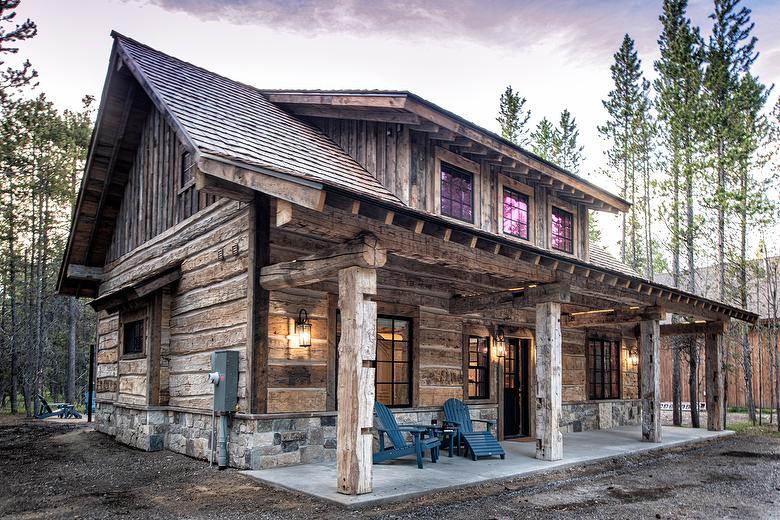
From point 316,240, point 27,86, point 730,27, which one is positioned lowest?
point 316,240

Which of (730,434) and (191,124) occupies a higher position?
(191,124)

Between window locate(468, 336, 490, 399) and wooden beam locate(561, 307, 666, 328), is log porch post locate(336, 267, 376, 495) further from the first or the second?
wooden beam locate(561, 307, 666, 328)

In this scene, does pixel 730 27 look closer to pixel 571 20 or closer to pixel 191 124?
pixel 571 20

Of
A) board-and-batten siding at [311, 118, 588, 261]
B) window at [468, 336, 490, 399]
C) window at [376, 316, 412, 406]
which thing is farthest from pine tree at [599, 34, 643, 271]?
window at [376, 316, 412, 406]

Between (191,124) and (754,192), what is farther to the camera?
(754,192)

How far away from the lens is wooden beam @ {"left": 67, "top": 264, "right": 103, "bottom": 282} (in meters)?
14.3

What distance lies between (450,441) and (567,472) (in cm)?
174

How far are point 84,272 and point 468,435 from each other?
33.8 ft

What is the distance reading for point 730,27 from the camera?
56.2ft

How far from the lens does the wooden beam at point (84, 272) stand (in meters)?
14.3

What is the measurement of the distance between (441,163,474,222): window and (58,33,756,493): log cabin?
37mm

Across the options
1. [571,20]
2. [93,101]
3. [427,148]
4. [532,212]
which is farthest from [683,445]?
[93,101]

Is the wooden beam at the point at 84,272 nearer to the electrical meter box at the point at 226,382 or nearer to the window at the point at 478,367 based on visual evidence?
the electrical meter box at the point at 226,382

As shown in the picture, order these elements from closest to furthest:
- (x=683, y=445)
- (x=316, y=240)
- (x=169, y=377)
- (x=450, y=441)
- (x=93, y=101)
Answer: (x=316, y=240), (x=450, y=441), (x=169, y=377), (x=683, y=445), (x=93, y=101)
